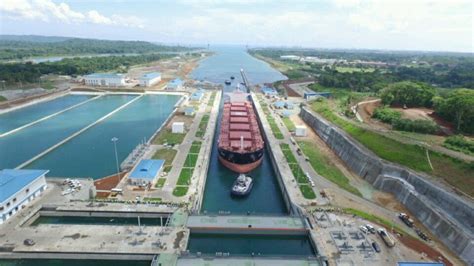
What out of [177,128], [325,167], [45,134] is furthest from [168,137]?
[325,167]

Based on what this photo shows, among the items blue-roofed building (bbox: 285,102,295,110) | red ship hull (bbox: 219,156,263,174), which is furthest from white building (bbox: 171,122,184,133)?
blue-roofed building (bbox: 285,102,295,110)

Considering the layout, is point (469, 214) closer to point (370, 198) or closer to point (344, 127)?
point (370, 198)

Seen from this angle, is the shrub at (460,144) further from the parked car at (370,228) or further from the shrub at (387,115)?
the parked car at (370,228)

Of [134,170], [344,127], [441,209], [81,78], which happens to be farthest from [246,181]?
[81,78]

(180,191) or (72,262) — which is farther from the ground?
(180,191)

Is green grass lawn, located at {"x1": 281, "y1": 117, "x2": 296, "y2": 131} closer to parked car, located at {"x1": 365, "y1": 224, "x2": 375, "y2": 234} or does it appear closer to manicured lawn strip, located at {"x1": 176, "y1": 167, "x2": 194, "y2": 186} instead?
manicured lawn strip, located at {"x1": 176, "y1": 167, "x2": 194, "y2": 186}

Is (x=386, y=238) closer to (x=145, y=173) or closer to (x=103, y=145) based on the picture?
(x=145, y=173)

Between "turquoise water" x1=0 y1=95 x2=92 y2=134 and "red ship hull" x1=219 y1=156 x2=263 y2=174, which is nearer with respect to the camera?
"red ship hull" x1=219 y1=156 x2=263 y2=174
